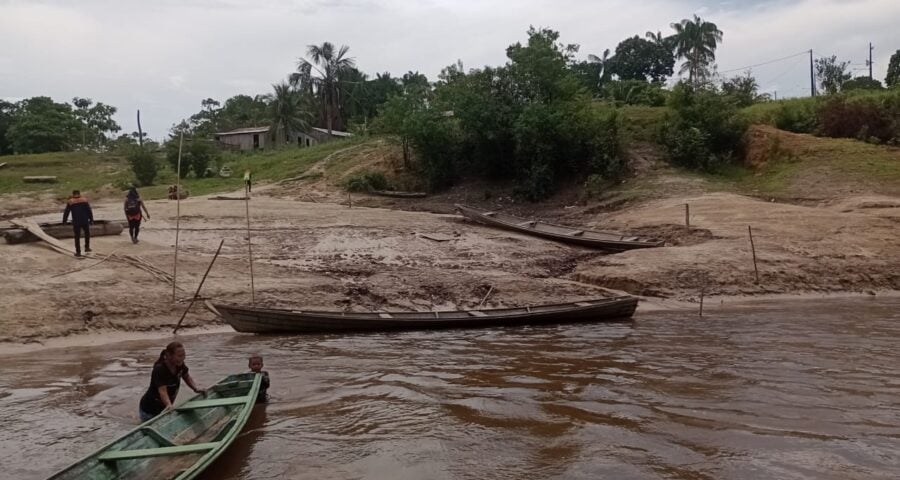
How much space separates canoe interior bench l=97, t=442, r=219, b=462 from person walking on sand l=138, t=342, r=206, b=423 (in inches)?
55.7

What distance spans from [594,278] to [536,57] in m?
15.4

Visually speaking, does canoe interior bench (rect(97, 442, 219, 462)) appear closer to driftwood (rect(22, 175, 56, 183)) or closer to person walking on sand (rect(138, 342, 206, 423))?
person walking on sand (rect(138, 342, 206, 423))

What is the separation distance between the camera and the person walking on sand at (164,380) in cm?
790

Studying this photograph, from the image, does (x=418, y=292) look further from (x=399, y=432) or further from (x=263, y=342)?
(x=399, y=432)

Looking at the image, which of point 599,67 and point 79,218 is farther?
point 599,67

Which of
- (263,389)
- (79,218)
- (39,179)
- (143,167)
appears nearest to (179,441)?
(263,389)

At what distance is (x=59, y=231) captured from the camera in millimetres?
18156

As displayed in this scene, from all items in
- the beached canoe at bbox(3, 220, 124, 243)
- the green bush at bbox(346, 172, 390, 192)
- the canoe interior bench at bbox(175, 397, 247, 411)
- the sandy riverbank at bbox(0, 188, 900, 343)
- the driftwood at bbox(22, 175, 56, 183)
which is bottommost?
the canoe interior bench at bbox(175, 397, 247, 411)

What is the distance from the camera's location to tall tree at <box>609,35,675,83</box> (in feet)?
194

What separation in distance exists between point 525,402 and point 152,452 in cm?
499

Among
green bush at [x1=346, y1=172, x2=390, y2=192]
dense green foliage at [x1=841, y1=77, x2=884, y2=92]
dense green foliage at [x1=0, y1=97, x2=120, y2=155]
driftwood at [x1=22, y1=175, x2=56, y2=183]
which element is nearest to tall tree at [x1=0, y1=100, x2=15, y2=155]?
dense green foliage at [x1=0, y1=97, x2=120, y2=155]

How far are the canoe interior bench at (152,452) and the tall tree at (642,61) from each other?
188ft

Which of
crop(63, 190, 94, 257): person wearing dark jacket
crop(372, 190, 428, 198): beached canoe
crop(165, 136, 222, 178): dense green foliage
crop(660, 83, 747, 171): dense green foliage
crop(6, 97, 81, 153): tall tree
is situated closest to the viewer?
crop(63, 190, 94, 257): person wearing dark jacket

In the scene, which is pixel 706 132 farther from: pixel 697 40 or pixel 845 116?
pixel 697 40
